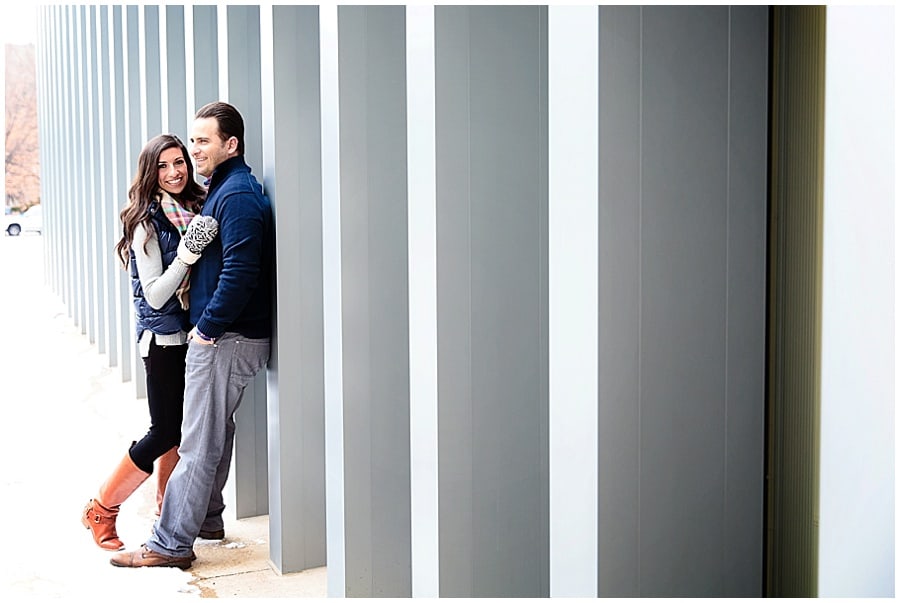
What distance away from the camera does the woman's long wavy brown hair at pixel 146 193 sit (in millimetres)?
4195

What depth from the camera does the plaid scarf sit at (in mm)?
4223

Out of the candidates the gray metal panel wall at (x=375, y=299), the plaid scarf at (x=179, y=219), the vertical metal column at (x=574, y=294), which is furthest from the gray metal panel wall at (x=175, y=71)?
the vertical metal column at (x=574, y=294)

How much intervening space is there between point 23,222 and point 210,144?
2341cm

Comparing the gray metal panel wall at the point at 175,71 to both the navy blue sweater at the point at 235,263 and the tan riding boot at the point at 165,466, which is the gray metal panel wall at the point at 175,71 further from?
the tan riding boot at the point at 165,466

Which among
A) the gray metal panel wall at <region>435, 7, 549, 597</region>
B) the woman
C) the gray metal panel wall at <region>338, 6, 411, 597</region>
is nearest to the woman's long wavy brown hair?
the woman

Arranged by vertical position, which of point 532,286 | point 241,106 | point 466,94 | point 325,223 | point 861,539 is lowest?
point 861,539

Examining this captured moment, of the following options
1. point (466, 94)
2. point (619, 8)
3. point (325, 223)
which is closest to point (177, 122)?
point (325, 223)

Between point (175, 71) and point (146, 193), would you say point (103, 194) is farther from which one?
point (146, 193)

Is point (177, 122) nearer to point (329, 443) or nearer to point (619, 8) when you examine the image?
point (329, 443)

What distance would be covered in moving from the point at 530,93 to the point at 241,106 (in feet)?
7.63

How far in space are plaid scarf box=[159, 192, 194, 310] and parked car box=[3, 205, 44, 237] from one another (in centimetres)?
2208

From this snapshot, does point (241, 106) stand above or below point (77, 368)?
above

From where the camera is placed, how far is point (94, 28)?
32.5 ft

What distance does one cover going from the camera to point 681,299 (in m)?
2.07
